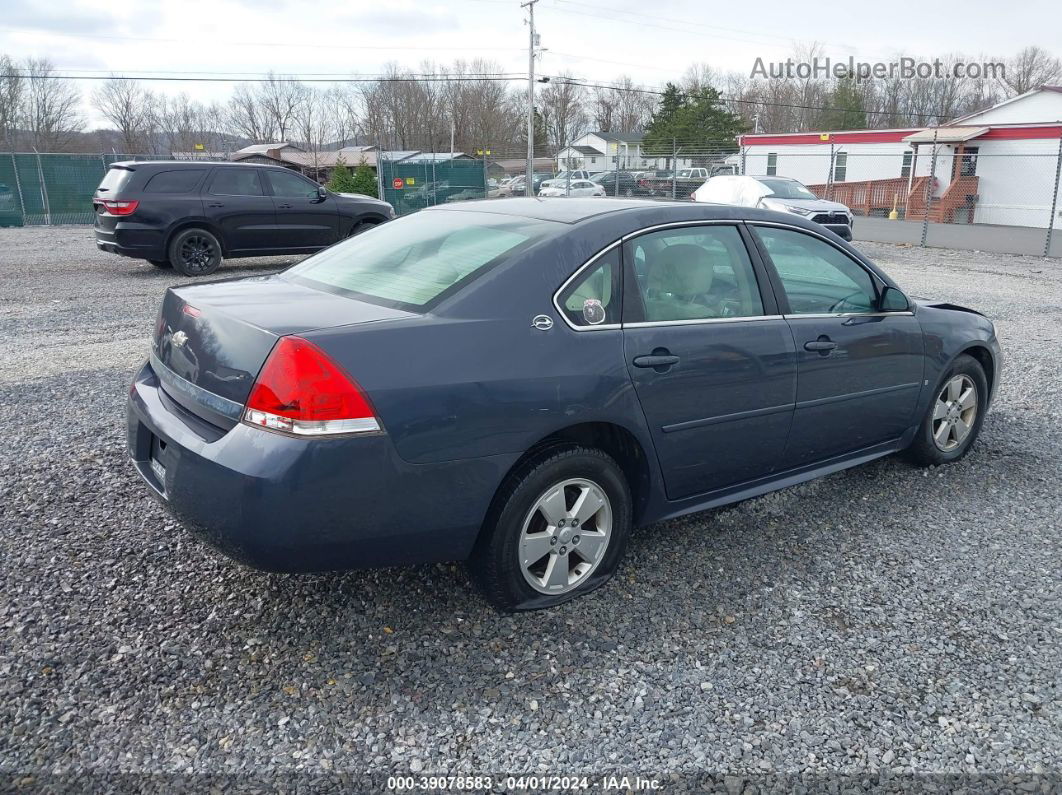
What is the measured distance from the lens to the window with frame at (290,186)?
42.8 ft

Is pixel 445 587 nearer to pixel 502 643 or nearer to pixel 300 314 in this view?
pixel 502 643

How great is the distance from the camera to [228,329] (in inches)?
113

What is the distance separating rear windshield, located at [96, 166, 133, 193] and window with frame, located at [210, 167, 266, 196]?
1.15 meters

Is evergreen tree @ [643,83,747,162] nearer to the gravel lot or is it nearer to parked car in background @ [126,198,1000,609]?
parked car in background @ [126,198,1000,609]

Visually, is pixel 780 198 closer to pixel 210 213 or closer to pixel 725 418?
pixel 210 213

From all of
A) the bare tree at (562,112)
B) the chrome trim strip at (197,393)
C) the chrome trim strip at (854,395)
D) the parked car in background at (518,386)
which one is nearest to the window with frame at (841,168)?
the chrome trim strip at (854,395)

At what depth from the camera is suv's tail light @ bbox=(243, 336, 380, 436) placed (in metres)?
2.58

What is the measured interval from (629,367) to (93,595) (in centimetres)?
223

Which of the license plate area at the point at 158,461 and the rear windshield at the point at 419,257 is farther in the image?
the rear windshield at the point at 419,257

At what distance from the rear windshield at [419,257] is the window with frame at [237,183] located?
31.2 ft

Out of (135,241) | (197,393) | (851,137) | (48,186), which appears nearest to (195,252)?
(135,241)

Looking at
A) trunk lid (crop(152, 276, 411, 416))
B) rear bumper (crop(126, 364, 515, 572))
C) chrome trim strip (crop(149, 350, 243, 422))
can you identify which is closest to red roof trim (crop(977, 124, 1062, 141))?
trunk lid (crop(152, 276, 411, 416))

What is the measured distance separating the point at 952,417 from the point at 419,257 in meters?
3.20

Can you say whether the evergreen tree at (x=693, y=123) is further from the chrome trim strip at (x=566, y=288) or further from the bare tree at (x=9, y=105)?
the chrome trim strip at (x=566, y=288)
